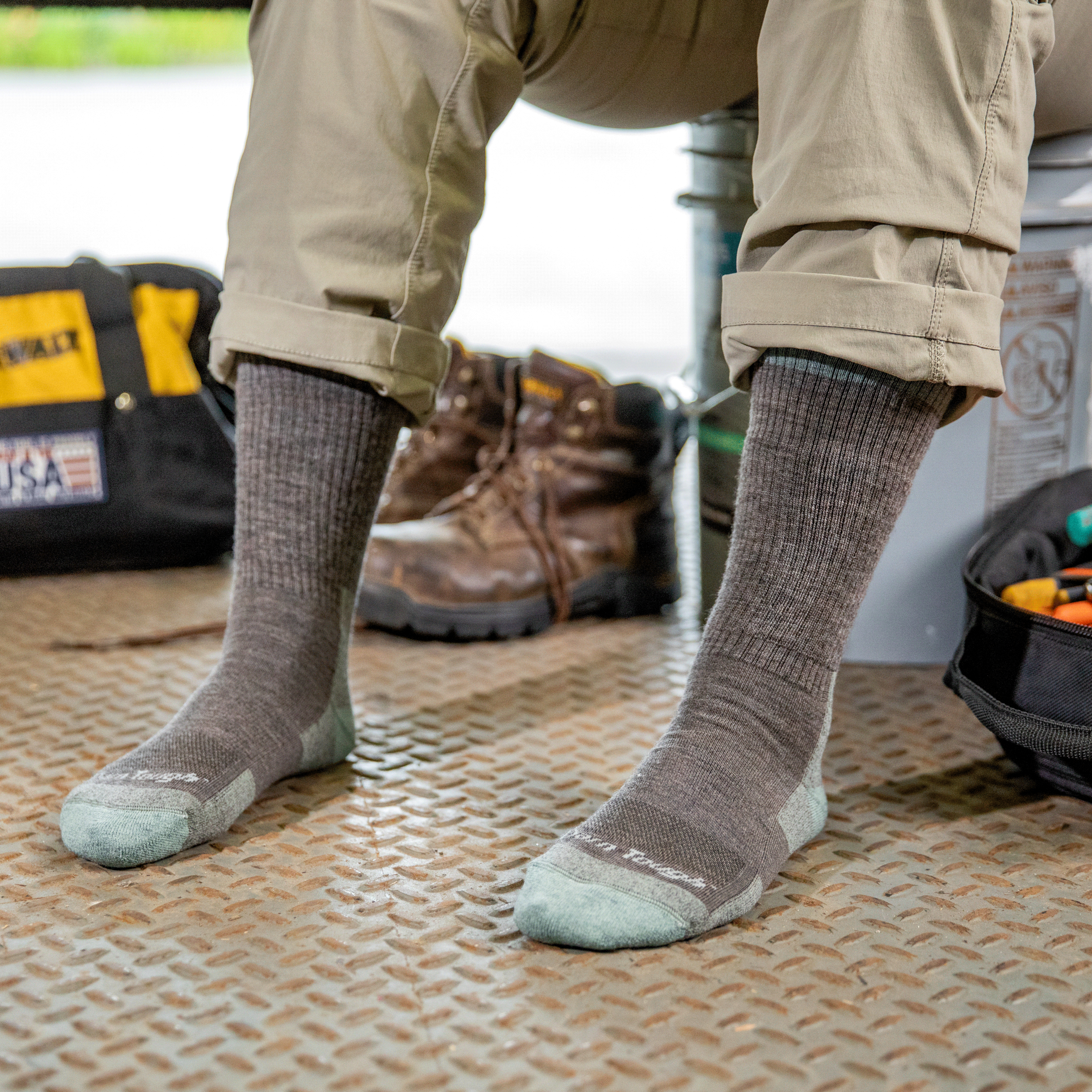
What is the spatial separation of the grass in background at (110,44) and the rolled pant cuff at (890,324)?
219 inches

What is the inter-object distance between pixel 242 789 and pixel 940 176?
548 millimetres

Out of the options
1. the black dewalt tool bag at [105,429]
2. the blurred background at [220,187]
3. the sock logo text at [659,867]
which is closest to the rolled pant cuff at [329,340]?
the sock logo text at [659,867]

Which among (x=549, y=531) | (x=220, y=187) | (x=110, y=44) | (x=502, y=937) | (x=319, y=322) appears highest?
(x=110, y=44)

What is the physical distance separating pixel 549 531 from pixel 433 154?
490mm

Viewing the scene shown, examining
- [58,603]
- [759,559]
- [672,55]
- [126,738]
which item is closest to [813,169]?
[759,559]

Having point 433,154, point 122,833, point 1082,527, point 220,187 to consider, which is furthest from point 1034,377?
point 220,187

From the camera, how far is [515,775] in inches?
34.5

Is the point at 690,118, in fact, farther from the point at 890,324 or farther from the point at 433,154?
the point at 890,324

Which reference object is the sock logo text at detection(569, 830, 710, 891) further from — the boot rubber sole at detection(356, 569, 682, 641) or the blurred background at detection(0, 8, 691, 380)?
the blurred background at detection(0, 8, 691, 380)

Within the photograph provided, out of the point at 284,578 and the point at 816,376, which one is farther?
the point at 284,578

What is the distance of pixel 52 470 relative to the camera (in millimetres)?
1319

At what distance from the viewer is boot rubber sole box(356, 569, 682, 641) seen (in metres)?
1.17

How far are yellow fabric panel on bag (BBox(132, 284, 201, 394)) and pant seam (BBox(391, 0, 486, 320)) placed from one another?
2.13 ft

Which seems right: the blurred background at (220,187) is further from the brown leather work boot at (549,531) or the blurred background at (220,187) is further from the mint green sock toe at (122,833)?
the mint green sock toe at (122,833)
